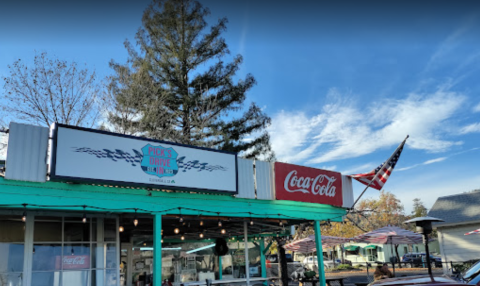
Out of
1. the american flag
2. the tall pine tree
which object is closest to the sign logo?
the american flag

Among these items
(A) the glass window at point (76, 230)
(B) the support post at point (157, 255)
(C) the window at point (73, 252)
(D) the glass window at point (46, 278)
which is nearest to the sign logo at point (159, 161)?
(B) the support post at point (157, 255)

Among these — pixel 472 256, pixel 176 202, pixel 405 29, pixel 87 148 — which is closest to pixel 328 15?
pixel 405 29

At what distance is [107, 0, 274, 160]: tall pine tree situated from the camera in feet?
86.7

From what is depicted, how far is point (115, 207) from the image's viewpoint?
9.30m

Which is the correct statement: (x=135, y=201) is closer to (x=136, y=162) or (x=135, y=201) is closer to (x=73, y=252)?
(x=136, y=162)

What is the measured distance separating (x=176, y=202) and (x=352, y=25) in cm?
791

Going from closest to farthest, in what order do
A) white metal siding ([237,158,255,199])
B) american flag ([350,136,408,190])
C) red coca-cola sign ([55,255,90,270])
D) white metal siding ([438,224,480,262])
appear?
1. red coca-cola sign ([55,255,90,270])
2. white metal siding ([237,158,255,199])
3. american flag ([350,136,408,190])
4. white metal siding ([438,224,480,262])

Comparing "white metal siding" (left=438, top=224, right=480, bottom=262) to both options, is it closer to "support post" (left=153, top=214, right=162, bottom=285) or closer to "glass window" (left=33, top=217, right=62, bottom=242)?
"support post" (left=153, top=214, right=162, bottom=285)

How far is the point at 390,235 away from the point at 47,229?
40.0 ft

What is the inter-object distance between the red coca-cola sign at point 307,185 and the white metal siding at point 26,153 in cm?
680

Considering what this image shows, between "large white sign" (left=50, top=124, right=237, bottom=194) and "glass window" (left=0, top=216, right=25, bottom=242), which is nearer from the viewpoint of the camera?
"large white sign" (left=50, top=124, right=237, bottom=194)

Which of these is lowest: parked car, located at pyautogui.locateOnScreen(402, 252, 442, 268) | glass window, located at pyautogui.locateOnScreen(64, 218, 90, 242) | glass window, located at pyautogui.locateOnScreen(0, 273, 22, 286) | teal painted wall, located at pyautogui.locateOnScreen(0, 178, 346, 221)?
parked car, located at pyautogui.locateOnScreen(402, 252, 442, 268)

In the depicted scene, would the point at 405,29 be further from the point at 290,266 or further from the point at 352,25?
the point at 290,266

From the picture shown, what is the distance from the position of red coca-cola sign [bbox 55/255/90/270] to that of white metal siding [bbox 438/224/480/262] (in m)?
19.3
